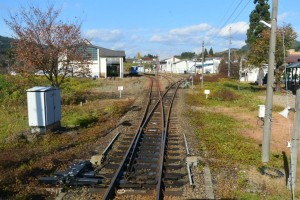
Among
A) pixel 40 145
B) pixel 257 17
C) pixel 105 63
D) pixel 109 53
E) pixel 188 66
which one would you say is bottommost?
pixel 40 145

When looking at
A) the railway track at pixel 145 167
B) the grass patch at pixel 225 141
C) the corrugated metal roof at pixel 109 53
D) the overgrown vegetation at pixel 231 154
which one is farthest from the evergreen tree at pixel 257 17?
the railway track at pixel 145 167

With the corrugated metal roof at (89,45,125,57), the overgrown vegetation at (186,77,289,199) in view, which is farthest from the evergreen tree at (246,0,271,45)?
the overgrown vegetation at (186,77,289,199)

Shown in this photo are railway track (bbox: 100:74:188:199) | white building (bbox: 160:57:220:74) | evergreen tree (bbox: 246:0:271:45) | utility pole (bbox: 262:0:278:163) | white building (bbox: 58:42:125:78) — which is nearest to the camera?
railway track (bbox: 100:74:188:199)

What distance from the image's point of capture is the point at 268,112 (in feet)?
30.4

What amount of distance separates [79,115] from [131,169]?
A: 9.82m

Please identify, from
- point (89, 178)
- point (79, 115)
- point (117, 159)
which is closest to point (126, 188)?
point (89, 178)

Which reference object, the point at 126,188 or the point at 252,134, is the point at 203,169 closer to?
the point at 126,188

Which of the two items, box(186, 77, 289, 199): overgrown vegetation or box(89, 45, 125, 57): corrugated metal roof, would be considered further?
box(89, 45, 125, 57): corrugated metal roof

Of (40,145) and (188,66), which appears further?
(188,66)

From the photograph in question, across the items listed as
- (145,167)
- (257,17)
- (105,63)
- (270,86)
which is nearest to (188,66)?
(105,63)

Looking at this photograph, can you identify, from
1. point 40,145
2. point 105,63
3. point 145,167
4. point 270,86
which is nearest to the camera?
point 145,167

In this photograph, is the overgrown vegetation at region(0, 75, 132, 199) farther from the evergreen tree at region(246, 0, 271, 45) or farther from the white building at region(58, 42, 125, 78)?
the white building at region(58, 42, 125, 78)

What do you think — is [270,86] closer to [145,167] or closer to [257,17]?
[145,167]

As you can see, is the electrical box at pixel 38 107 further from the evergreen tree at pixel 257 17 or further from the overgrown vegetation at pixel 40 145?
the evergreen tree at pixel 257 17
